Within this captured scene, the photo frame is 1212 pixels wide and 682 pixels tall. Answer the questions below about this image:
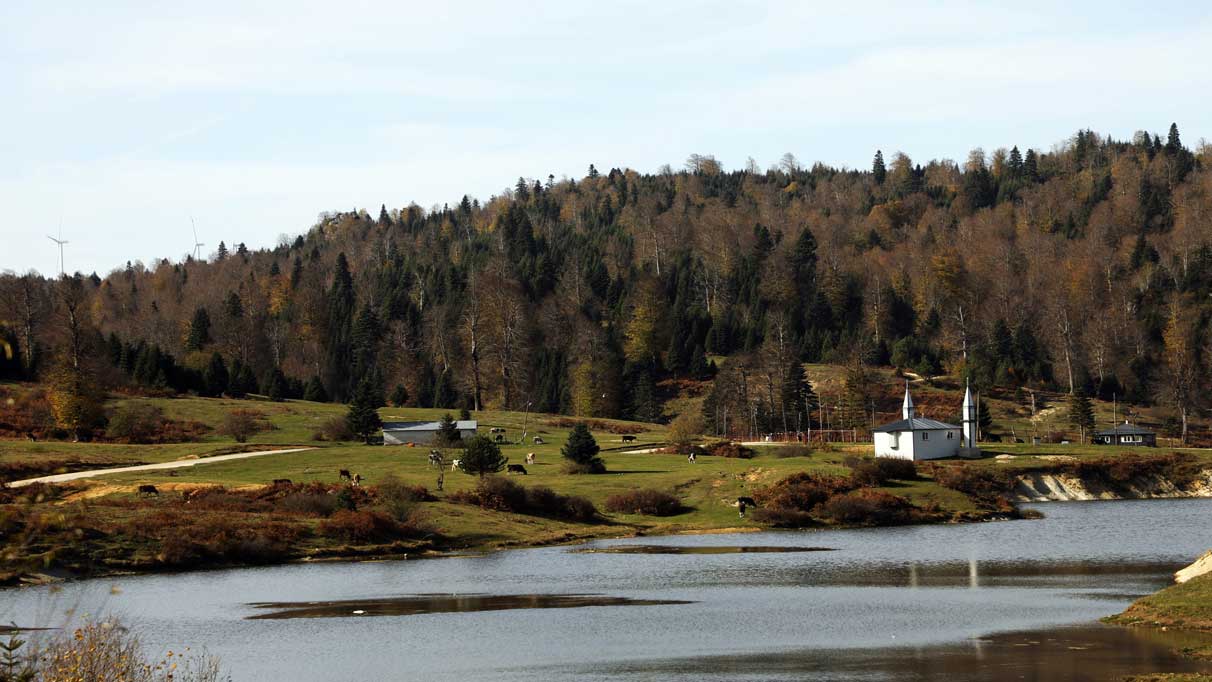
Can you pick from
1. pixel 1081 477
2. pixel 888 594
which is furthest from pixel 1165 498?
pixel 888 594

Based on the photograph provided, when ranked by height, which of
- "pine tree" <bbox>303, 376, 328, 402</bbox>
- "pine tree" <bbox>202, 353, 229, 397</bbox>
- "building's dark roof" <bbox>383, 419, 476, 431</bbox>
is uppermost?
"pine tree" <bbox>202, 353, 229, 397</bbox>

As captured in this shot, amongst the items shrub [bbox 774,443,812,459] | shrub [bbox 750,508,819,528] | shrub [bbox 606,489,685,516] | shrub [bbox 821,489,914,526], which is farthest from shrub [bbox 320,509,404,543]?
shrub [bbox 774,443,812,459]

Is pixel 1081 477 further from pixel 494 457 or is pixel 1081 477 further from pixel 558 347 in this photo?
pixel 558 347

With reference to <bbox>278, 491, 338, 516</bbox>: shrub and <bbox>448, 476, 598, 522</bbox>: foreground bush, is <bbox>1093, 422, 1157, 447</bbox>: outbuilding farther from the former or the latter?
<bbox>278, 491, 338, 516</bbox>: shrub

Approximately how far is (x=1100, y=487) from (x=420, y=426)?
6104 cm

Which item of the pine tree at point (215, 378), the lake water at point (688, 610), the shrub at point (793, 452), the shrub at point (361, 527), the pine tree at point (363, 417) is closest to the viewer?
the lake water at point (688, 610)

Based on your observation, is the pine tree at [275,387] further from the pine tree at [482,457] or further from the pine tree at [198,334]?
the pine tree at [482,457]

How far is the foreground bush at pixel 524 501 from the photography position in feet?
266

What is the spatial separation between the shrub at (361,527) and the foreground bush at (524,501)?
381 inches

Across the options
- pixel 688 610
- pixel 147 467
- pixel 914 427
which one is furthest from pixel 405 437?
pixel 688 610

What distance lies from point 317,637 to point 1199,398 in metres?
150

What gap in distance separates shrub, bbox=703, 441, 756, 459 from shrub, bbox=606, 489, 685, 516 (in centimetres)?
2335

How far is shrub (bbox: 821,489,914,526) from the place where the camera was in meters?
83.8

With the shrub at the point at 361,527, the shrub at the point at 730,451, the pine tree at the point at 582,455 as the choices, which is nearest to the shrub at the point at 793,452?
the shrub at the point at 730,451
